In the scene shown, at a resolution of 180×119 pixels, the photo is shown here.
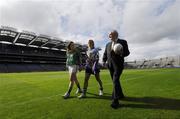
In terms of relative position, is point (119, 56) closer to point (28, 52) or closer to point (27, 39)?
point (27, 39)

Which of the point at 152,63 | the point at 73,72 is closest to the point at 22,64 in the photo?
the point at 152,63

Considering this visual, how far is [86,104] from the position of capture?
19.7 ft

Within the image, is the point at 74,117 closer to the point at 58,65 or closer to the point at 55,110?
the point at 55,110

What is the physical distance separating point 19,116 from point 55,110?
90cm

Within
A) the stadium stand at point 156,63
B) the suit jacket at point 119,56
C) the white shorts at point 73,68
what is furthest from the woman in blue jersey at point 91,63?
the stadium stand at point 156,63

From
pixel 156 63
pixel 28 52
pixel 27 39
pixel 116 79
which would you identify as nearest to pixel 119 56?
pixel 116 79

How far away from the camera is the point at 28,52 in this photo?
95.4 metres

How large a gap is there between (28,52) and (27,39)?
13.9 meters

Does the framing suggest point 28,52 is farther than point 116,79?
Yes

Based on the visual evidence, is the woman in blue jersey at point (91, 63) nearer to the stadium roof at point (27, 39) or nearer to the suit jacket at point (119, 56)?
the suit jacket at point (119, 56)

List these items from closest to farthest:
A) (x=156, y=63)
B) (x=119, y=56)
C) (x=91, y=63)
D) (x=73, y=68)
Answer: (x=119, y=56) < (x=73, y=68) < (x=91, y=63) < (x=156, y=63)

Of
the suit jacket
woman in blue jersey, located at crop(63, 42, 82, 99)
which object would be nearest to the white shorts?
woman in blue jersey, located at crop(63, 42, 82, 99)

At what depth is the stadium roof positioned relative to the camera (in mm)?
71294

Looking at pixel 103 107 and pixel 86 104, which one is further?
pixel 86 104
